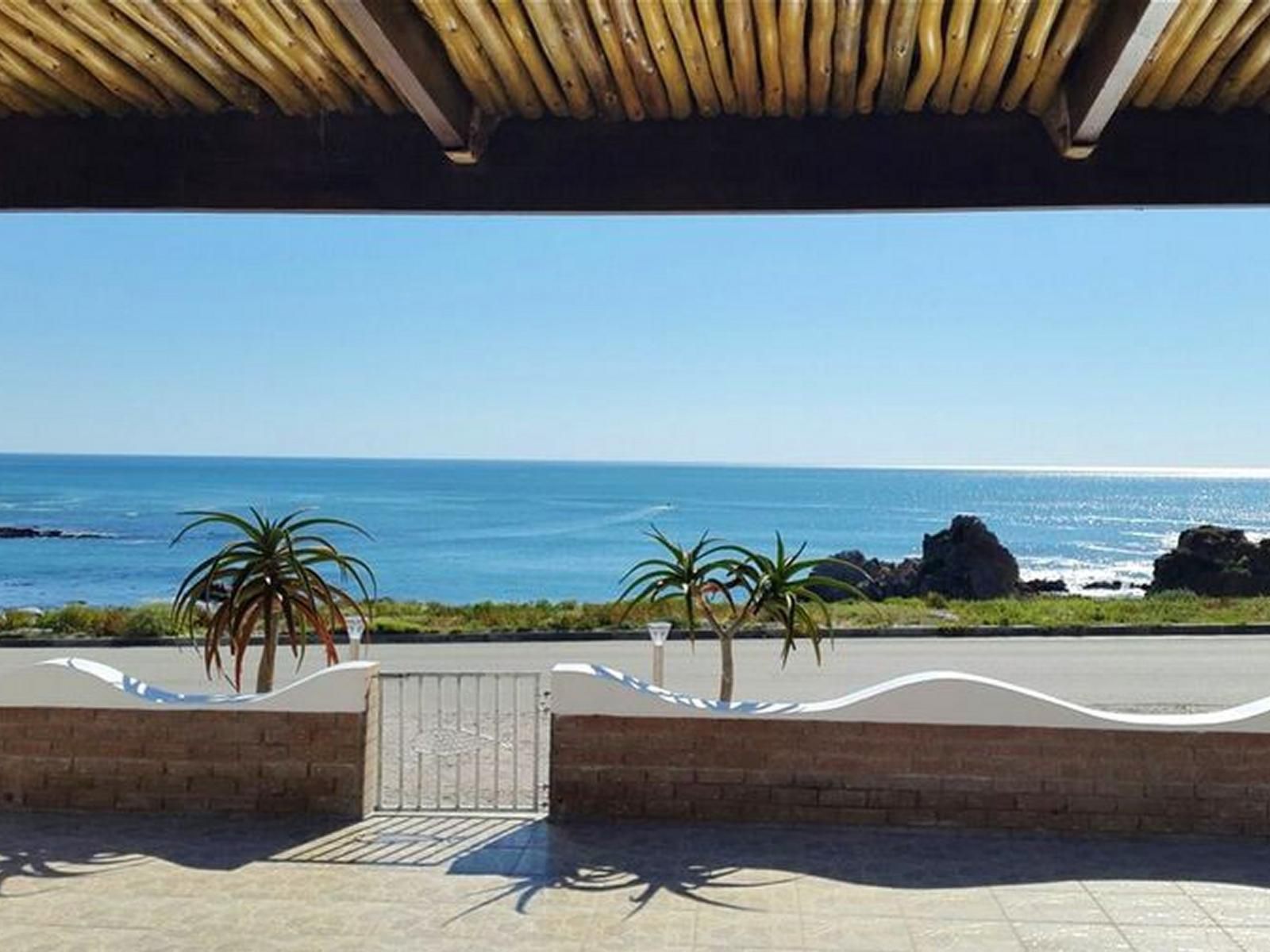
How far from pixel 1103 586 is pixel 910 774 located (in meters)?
49.1

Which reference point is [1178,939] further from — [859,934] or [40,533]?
[40,533]

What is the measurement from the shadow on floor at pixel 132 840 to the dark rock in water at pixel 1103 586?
158 ft

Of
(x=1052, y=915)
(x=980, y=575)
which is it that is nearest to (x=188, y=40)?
(x=1052, y=915)

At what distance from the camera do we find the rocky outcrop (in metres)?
32.9

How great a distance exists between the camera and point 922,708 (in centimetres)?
538

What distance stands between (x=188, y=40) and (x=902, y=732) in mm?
4473

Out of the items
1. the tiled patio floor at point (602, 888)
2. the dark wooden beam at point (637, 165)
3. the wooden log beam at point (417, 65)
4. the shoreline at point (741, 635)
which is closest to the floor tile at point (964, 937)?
the tiled patio floor at point (602, 888)

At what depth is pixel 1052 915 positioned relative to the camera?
4285 mm

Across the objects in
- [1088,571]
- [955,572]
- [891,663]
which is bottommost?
[891,663]

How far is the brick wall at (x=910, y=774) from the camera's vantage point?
17.3ft

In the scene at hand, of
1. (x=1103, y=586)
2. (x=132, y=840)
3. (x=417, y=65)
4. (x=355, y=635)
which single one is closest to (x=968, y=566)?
(x=1103, y=586)

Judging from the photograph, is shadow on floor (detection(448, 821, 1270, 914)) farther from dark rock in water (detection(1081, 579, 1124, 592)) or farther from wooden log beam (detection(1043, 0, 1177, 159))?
dark rock in water (detection(1081, 579, 1124, 592))

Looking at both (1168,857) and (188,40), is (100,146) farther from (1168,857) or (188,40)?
(1168,857)

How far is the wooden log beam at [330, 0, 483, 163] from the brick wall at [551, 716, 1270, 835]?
3.80m
